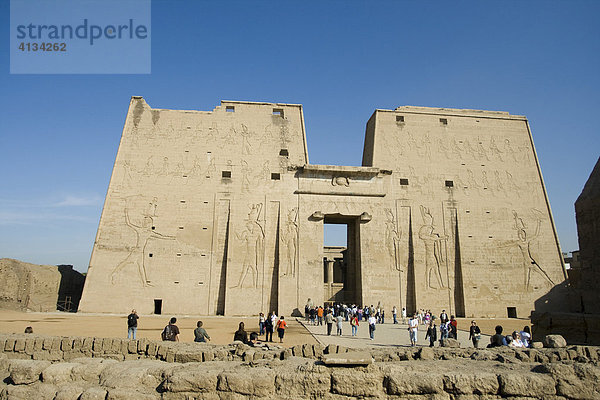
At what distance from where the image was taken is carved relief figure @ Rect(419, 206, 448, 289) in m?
22.3

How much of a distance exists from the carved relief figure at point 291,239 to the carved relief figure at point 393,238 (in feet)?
16.9

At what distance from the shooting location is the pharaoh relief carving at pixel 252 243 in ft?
69.5

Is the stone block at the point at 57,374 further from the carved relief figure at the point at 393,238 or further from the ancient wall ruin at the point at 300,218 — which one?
the carved relief figure at the point at 393,238

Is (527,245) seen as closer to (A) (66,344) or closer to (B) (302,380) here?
(B) (302,380)

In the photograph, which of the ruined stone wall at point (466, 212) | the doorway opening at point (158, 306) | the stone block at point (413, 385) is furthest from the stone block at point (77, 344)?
the ruined stone wall at point (466, 212)

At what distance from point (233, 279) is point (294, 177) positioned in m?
6.59

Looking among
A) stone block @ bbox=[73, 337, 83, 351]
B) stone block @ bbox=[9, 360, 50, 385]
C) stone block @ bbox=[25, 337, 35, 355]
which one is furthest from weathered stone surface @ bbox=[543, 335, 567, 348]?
stone block @ bbox=[25, 337, 35, 355]

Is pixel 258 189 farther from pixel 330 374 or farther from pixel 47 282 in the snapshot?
pixel 330 374

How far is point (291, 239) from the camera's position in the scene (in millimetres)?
21766

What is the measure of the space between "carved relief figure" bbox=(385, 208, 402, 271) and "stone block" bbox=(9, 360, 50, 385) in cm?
1873

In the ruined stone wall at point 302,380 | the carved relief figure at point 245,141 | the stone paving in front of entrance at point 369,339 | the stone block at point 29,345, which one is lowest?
the stone paving in front of entrance at point 369,339

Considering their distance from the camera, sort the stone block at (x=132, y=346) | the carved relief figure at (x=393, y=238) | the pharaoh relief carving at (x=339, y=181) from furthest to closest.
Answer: the pharaoh relief carving at (x=339, y=181), the carved relief figure at (x=393, y=238), the stone block at (x=132, y=346)

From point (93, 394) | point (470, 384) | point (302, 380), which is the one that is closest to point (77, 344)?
point (93, 394)

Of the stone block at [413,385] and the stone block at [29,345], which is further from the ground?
the stone block at [413,385]
